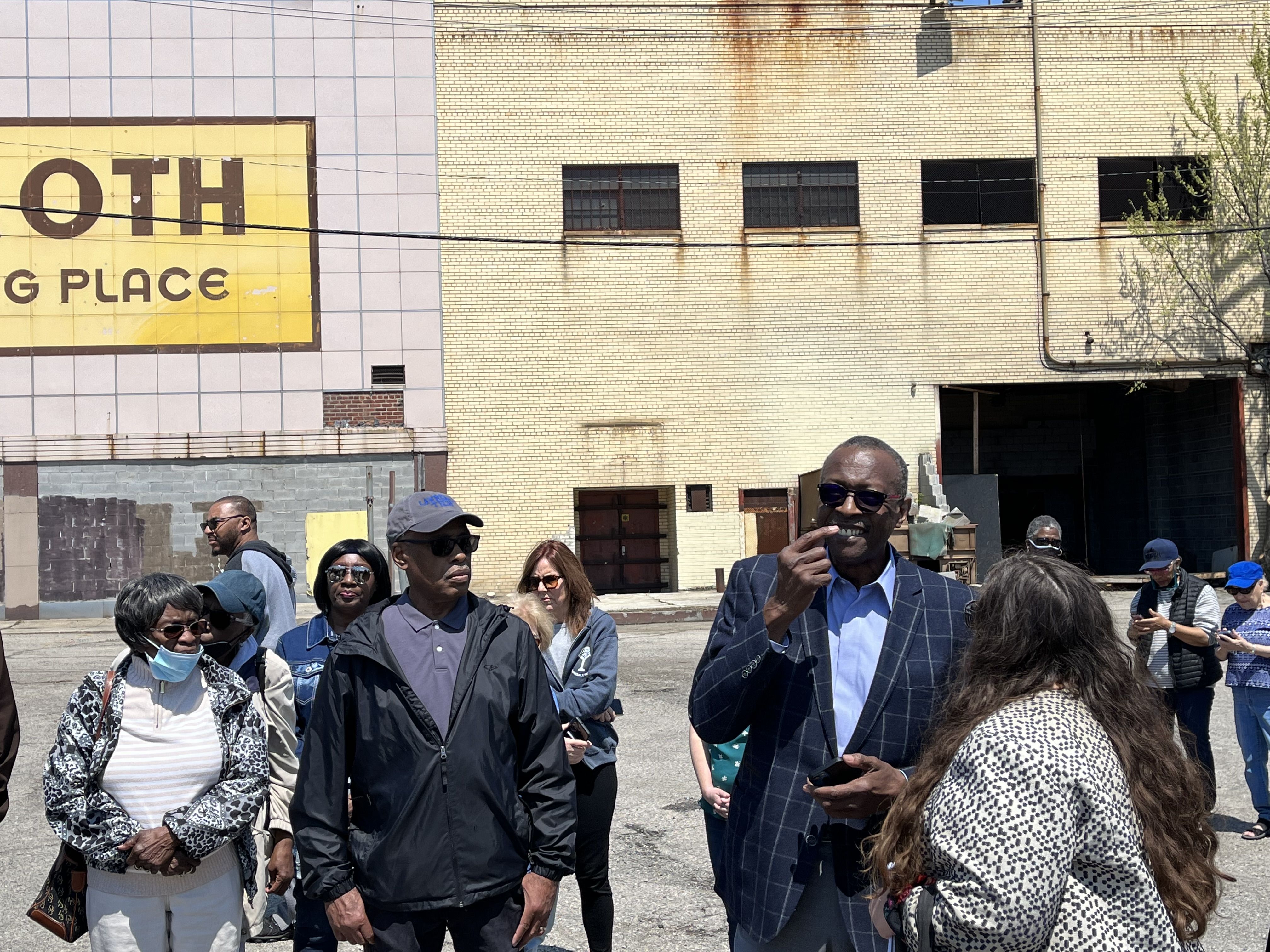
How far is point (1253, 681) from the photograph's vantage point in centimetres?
762

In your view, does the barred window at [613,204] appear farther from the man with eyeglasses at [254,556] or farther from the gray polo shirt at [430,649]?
the gray polo shirt at [430,649]

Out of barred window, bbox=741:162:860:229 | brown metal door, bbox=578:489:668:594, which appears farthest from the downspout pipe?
brown metal door, bbox=578:489:668:594

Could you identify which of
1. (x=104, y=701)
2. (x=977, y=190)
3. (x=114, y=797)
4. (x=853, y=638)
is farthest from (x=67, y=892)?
(x=977, y=190)

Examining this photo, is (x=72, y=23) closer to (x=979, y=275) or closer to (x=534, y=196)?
(x=534, y=196)

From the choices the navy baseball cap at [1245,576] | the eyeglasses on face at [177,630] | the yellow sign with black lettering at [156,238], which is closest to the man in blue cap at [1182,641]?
the navy baseball cap at [1245,576]

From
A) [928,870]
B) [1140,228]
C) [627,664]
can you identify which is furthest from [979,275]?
[928,870]

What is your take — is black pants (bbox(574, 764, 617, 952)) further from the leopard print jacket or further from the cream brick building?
the cream brick building

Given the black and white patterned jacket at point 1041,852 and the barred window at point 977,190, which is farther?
the barred window at point 977,190

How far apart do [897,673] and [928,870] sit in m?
0.82

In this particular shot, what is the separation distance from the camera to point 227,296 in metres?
23.2

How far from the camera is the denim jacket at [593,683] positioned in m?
5.12

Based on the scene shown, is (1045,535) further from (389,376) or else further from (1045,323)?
(1045,323)

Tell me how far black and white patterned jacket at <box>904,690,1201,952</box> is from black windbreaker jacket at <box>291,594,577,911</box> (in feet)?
5.00

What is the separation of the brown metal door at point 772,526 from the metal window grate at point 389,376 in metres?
7.55
